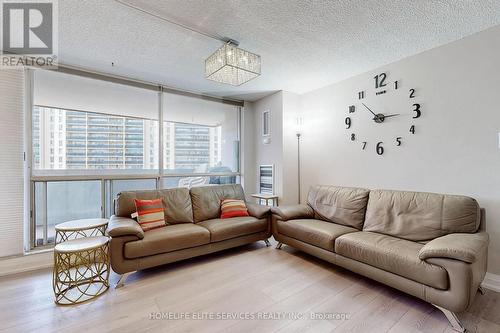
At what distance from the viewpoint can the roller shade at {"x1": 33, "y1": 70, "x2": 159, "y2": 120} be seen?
2852 mm

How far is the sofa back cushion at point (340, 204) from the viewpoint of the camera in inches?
111

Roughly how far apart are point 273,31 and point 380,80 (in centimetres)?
169

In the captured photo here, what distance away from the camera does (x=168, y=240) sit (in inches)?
97.0

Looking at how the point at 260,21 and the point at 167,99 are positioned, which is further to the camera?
the point at 167,99

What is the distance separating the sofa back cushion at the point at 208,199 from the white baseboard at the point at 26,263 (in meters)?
1.76

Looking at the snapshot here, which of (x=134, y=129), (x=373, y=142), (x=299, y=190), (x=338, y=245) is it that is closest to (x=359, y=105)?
(x=373, y=142)

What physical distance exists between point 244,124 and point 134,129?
6.59ft

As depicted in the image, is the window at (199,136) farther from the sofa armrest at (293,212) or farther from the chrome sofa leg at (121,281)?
the chrome sofa leg at (121,281)

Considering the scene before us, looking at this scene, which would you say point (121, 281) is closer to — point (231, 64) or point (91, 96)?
point (231, 64)

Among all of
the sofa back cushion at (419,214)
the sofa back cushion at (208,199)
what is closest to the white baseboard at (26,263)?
the sofa back cushion at (208,199)

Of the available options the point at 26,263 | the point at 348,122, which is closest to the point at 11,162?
the point at 26,263

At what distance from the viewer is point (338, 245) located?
2.37 metres

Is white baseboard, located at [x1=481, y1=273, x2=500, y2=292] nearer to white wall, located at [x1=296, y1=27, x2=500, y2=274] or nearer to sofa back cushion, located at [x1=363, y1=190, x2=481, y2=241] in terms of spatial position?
white wall, located at [x1=296, y1=27, x2=500, y2=274]

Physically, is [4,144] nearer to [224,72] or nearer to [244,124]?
[224,72]
